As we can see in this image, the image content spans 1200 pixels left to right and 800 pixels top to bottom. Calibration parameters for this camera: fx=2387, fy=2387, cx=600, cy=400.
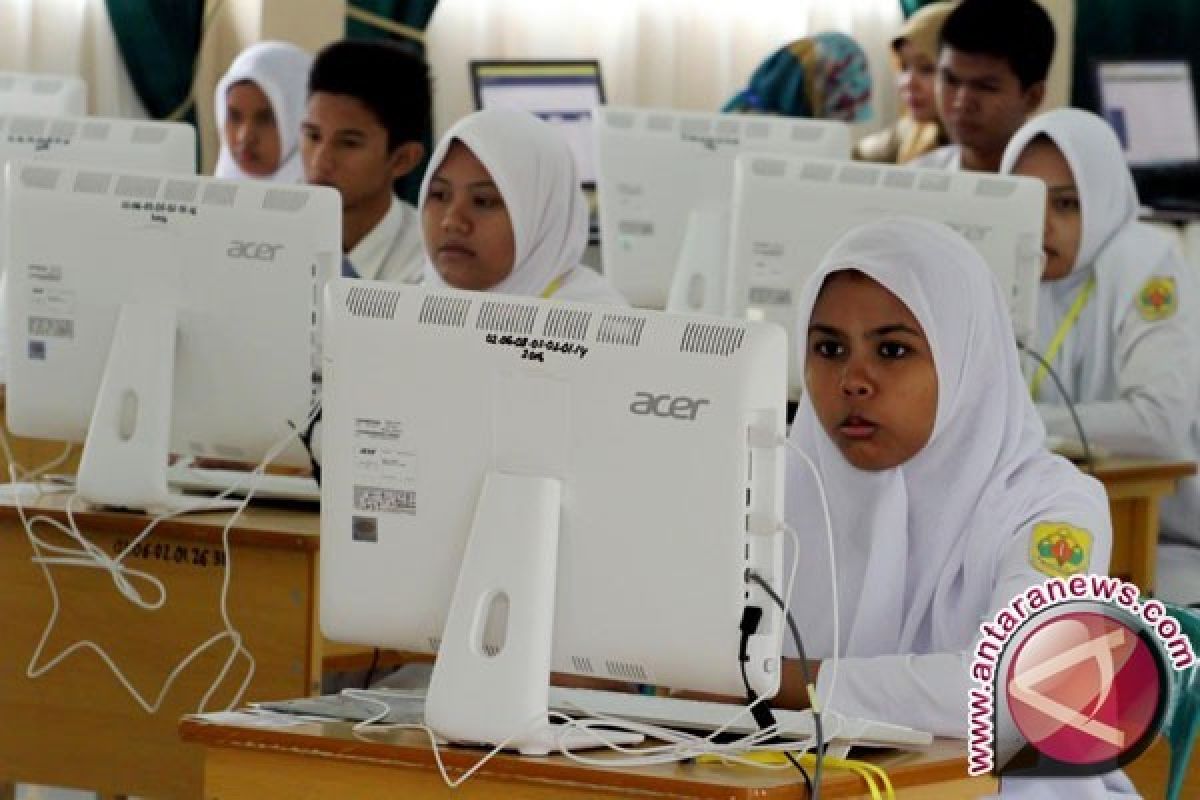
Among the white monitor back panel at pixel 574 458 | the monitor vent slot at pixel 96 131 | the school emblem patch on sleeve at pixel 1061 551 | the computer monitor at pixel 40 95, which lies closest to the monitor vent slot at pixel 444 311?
the white monitor back panel at pixel 574 458

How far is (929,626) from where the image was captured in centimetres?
282

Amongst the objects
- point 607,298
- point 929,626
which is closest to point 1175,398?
point 607,298

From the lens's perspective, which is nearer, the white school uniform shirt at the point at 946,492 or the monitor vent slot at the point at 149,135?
the white school uniform shirt at the point at 946,492

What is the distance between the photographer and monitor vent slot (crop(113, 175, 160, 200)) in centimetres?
337

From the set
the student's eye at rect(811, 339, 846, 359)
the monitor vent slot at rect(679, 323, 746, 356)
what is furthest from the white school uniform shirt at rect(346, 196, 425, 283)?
the monitor vent slot at rect(679, 323, 746, 356)

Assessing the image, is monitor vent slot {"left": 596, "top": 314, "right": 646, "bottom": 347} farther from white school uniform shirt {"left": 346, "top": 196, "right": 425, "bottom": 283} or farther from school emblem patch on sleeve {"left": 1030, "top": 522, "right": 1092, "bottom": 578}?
white school uniform shirt {"left": 346, "top": 196, "right": 425, "bottom": 283}

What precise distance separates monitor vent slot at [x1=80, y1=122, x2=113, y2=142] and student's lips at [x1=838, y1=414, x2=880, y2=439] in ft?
6.86

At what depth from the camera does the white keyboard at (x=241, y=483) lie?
11.7ft

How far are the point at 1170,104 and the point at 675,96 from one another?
164 centimetres

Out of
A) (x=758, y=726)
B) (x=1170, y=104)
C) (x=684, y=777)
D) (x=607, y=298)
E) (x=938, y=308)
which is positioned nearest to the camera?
(x=684, y=777)

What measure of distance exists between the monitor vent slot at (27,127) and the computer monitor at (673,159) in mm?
1177

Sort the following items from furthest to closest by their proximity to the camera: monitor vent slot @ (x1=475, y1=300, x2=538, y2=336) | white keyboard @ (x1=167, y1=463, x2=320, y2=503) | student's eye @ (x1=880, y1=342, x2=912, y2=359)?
white keyboard @ (x1=167, y1=463, x2=320, y2=503), student's eye @ (x1=880, y1=342, x2=912, y2=359), monitor vent slot @ (x1=475, y1=300, x2=538, y2=336)

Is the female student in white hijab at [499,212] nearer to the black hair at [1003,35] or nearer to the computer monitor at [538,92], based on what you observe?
the black hair at [1003,35]

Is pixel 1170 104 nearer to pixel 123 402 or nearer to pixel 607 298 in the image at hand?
pixel 607 298
